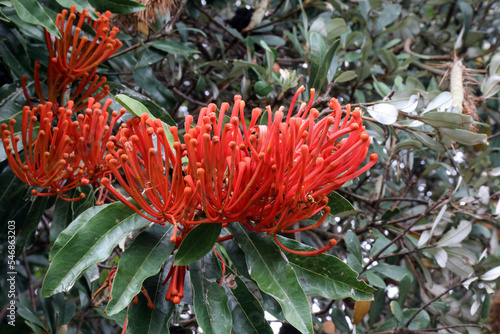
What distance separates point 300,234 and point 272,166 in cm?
128

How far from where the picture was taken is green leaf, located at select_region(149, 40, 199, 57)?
6.48 feet

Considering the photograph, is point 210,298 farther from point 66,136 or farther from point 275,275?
point 66,136

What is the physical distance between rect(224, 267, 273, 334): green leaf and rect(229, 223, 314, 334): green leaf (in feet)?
0.45

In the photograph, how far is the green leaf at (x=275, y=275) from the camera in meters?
0.90

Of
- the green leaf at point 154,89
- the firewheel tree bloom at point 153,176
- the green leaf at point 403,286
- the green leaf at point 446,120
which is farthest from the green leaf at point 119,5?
the green leaf at point 403,286

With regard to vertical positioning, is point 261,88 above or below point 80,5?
below

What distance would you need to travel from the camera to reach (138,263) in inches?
37.1

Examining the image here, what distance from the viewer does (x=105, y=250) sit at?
954 mm

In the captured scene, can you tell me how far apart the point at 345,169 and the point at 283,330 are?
1.12 metres

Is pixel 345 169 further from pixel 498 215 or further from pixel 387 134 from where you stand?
pixel 498 215

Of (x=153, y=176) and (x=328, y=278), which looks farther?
(x=328, y=278)

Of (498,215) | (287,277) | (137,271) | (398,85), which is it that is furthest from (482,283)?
(137,271)

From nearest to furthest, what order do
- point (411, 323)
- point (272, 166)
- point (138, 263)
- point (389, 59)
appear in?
point (272, 166)
point (138, 263)
point (411, 323)
point (389, 59)

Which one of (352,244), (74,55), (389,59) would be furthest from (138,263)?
(389,59)
